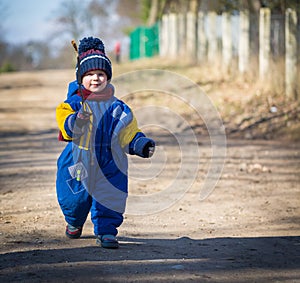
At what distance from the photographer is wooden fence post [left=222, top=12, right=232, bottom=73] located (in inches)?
701

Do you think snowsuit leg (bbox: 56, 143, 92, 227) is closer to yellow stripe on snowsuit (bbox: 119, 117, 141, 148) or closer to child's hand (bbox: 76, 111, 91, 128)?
child's hand (bbox: 76, 111, 91, 128)

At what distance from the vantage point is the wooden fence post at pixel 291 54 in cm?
1425

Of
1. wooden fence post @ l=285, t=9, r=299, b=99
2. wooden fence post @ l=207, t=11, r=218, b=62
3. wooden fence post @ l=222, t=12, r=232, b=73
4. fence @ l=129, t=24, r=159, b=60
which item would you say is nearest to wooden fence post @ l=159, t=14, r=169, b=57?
fence @ l=129, t=24, r=159, b=60

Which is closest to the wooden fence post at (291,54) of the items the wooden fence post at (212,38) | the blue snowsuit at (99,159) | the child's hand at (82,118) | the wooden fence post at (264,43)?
the wooden fence post at (264,43)

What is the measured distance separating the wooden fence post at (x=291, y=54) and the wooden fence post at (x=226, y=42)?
3.16m

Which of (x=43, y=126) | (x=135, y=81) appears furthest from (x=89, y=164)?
(x=135, y=81)

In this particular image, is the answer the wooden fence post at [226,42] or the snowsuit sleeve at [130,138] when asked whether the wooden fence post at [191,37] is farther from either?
the snowsuit sleeve at [130,138]

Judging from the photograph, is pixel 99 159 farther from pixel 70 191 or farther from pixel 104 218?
pixel 104 218

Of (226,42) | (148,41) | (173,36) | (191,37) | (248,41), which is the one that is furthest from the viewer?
(148,41)

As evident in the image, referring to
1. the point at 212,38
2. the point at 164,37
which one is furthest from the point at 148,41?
the point at 212,38

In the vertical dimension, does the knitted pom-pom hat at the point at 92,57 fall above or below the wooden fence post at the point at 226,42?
below

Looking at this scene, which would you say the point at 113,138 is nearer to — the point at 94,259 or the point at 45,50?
the point at 94,259

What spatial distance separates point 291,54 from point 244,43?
2.54m

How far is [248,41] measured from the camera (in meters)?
16.6
